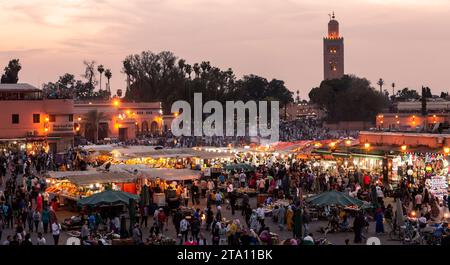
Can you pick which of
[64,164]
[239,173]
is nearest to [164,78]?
[64,164]

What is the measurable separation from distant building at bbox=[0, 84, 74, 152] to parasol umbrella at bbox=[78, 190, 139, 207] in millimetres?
28476

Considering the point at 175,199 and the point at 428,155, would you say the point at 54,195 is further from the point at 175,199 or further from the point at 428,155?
the point at 428,155

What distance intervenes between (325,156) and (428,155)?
529cm

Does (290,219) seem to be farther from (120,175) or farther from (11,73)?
(11,73)

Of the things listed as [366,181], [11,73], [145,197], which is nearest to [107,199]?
[145,197]

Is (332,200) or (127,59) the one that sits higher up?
(127,59)

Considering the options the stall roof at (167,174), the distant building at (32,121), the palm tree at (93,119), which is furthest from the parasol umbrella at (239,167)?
A: the palm tree at (93,119)

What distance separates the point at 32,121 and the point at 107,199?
3070cm

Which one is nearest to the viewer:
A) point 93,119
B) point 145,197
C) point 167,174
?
point 145,197

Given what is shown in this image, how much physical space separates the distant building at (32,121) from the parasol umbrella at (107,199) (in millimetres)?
28476

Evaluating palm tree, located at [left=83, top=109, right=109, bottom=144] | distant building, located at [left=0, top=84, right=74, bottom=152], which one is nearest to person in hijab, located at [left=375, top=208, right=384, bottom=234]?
distant building, located at [left=0, top=84, right=74, bottom=152]

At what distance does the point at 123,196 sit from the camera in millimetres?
20219

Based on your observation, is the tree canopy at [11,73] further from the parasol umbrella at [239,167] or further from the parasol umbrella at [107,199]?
the parasol umbrella at [107,199]

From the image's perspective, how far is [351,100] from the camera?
90250 millimetres
